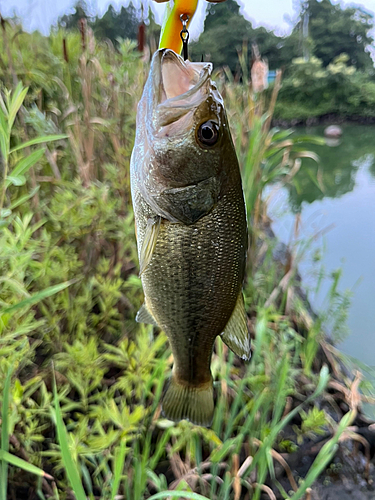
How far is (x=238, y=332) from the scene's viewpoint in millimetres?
534

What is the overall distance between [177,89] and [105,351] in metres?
0.88

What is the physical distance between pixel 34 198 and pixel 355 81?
597 inches

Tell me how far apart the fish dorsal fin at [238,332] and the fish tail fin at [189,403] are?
13 cm

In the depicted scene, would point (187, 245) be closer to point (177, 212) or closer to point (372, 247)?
point (177, 212)

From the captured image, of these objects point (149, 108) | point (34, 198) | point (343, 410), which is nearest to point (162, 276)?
point (149, 108)

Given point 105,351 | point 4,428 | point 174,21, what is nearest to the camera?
point 174,21

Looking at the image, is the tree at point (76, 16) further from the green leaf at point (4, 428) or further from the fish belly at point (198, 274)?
the green leaf at point (4, 428)

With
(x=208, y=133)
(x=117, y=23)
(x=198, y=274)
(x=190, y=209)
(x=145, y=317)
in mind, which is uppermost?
(x=117, y=23)

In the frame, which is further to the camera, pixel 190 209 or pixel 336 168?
pixel 336 168

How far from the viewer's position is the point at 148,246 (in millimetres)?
476

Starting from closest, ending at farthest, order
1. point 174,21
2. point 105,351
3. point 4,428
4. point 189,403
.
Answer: point 174,21
point 4,428
point 189,403
point 105,351

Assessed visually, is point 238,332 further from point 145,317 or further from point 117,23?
point 117,23

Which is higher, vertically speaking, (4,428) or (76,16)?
(76,16)

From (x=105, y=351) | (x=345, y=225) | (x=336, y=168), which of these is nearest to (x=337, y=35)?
(x=336, y=168)
